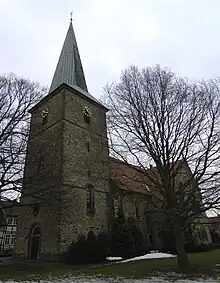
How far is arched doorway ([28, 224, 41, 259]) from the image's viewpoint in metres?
20.3

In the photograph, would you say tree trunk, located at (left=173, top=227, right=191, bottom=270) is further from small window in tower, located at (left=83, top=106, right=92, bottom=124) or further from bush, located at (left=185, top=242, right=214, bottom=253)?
bush, located at (left=185, top=242, right=214, bottom=253)

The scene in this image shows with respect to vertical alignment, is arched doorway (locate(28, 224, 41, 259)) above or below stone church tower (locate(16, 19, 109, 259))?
below

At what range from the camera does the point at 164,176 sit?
42.4 feet

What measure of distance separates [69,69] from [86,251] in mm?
18744

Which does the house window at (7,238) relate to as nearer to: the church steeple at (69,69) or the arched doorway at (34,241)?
the arched doorway at (34,241)

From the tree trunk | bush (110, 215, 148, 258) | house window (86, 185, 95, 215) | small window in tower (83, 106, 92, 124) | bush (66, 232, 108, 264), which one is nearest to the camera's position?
the tree trunk

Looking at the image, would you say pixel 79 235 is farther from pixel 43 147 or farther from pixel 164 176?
pixel 164 176

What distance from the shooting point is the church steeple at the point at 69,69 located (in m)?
27.7

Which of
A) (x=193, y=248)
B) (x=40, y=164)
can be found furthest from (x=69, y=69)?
(x=193, y=248)

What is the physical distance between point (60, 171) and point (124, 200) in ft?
28.2

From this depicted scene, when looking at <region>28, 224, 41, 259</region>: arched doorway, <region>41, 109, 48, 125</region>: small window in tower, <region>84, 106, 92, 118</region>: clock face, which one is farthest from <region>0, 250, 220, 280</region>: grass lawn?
<region>84, 106, 92, 118</region>: clock face

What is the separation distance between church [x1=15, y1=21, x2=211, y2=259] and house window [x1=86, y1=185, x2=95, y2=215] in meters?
0.08

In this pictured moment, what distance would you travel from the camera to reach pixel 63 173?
819 inches

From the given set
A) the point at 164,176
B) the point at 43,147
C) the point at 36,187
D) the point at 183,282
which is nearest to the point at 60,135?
the point at 43,147
